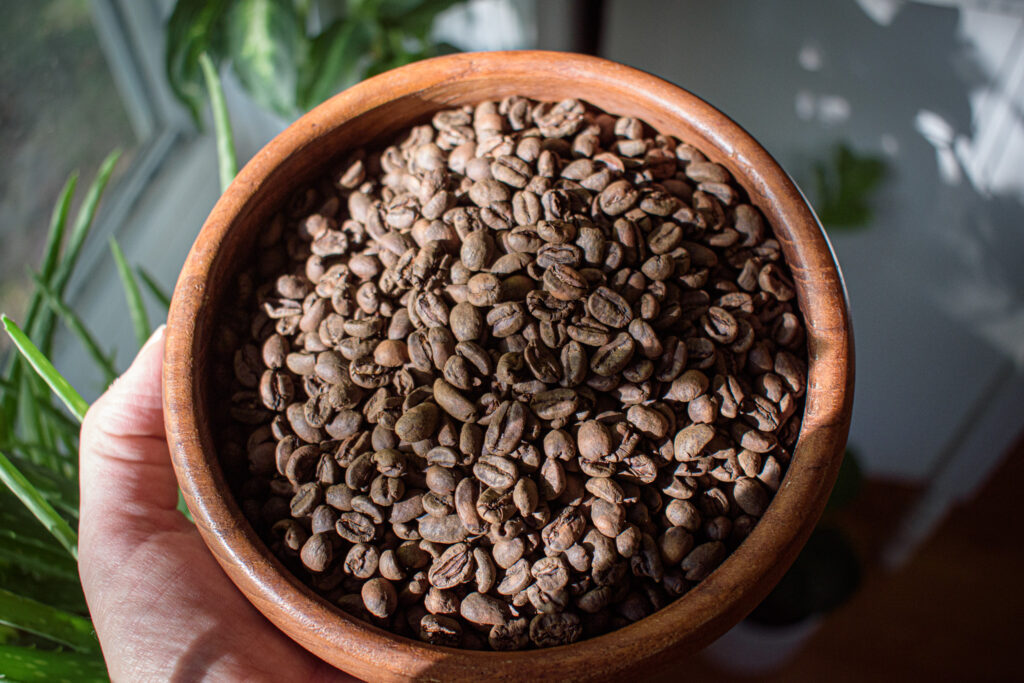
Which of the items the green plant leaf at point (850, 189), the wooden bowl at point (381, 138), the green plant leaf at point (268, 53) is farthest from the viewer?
the green plant leaf at point (850, 189)

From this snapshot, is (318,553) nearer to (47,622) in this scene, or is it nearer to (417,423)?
(417,423)

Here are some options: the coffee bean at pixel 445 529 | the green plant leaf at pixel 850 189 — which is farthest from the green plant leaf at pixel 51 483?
the green plant leaf at pixel 850 189

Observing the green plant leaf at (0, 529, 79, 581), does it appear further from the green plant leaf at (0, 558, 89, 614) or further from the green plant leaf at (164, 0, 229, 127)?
the green plant leaf at (164, 0, 229, 127)

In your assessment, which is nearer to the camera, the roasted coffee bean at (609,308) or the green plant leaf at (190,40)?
the roasted coffee bean at (609,308)

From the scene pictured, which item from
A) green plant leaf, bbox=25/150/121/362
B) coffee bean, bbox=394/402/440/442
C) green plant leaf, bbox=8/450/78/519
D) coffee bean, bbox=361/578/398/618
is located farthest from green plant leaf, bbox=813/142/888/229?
green plant leaf, bbox=8/450/78/519

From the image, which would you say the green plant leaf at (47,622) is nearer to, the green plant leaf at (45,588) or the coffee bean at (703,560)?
the green plant leaf at (45,588)

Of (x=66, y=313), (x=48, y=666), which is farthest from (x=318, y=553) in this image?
(x=66, y=313)
